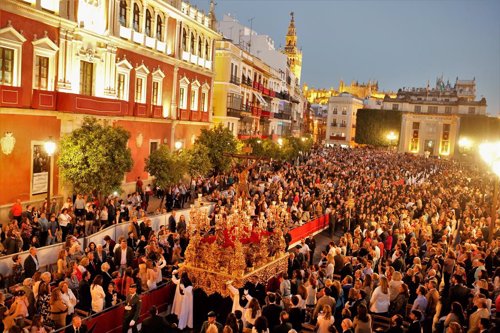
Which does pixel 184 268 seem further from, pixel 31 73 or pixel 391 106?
pixel 391 106

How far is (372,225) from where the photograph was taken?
18250 mm

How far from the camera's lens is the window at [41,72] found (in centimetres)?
1977

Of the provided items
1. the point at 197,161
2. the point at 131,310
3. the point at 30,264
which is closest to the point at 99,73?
the point at 197,161

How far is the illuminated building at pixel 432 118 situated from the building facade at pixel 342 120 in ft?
24.9

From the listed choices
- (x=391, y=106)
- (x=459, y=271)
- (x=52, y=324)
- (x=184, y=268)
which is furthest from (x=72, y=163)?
(x=391, y=106)

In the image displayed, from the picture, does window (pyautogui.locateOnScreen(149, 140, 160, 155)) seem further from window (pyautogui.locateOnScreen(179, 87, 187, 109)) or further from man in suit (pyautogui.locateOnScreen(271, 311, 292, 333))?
man in suit (pyautogui.locateOnScreen(271, 311, 292, 333))

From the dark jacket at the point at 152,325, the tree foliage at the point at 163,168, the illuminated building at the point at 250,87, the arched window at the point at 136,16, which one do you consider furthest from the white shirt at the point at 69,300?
the illuminated building at the point at 250,87

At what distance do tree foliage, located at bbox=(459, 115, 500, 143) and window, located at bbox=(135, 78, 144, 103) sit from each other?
221ft

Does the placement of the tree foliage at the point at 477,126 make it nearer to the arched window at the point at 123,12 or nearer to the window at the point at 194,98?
the window at the point at 194,98

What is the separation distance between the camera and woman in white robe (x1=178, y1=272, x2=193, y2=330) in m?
11.2

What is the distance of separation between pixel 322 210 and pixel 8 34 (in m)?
14.7

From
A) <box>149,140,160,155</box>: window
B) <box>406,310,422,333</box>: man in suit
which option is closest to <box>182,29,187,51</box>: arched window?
<box>149,140,160,155</box>: window

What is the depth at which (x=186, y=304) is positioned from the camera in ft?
37.0

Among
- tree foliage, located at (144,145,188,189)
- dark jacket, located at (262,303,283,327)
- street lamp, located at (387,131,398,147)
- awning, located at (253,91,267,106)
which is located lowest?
dark jacket, located at (262,303,283,327)
